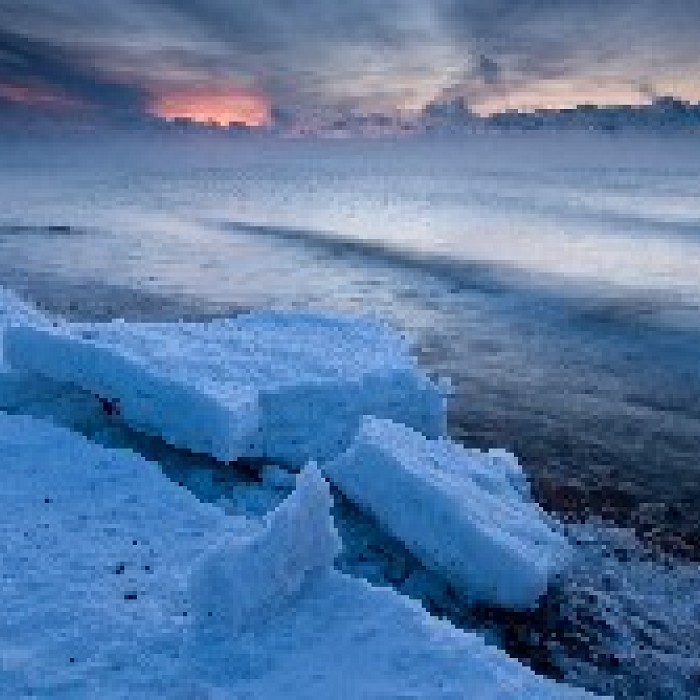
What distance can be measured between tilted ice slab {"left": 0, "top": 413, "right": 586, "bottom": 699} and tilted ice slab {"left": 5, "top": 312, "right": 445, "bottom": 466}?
6.86 feet

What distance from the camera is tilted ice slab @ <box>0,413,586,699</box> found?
541 centimetres

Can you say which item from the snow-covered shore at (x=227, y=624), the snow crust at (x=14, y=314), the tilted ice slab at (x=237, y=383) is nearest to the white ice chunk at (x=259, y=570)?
the snow-covered shore at (x=227, y=624)

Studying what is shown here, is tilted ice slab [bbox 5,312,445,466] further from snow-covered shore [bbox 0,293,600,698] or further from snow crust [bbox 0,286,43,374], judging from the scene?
snow crust [bbox 0,286,43,374]

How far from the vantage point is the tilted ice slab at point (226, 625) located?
17.7 feet

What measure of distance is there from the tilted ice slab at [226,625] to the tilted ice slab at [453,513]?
6.62ft

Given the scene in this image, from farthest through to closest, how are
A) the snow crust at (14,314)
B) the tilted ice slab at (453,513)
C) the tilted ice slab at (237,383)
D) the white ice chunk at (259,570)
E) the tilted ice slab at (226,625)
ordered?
the snow crust at (14,314) → the tilted ice slab at (237,383) → the tilted ice slab at (453,513) → the white ice chunk at (259,570) → the tilted ice slab at (226,625)

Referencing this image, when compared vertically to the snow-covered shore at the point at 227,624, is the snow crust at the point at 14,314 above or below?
above

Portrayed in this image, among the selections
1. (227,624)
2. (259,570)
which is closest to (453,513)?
(259,570)

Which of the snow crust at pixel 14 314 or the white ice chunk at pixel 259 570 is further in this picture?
the snow crust at pixel 14 314

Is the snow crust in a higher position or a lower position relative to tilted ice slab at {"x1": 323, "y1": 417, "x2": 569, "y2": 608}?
higher

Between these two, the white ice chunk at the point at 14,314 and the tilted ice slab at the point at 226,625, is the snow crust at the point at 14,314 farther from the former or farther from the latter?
the tilted ice slab at the point at 226,625

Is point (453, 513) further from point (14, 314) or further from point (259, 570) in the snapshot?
point (14, 314)

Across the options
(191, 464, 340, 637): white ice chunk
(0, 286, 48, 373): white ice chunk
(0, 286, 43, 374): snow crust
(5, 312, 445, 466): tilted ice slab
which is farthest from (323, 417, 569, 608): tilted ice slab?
(0, 286, 48, 373): white ice chunk

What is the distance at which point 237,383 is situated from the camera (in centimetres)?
977
